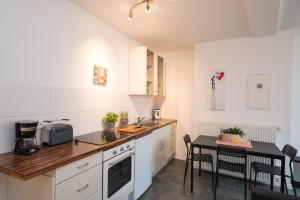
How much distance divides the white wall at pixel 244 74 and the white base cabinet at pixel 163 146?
617 mm

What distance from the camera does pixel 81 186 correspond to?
146 cm

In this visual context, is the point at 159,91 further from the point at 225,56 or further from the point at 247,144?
the point at 247,144

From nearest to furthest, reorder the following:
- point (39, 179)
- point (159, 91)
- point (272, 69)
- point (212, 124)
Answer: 1. point (39, 179)
2. point (272, 69)
3. point (212, 124)
4. point (159, 91)

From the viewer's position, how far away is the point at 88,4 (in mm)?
2055

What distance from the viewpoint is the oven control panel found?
5.78 ft

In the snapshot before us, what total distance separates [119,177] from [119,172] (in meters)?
0.06

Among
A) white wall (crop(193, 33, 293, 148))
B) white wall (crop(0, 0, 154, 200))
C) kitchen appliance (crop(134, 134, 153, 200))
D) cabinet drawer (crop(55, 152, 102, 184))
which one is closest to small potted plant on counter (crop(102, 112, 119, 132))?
white wall (crop(0, 0, 154, 200))

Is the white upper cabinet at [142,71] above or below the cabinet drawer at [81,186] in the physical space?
Result: above

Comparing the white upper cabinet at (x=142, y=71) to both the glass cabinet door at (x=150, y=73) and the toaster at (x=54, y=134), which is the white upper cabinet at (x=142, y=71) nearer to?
the glass cabinet door at (x=150, y=73)

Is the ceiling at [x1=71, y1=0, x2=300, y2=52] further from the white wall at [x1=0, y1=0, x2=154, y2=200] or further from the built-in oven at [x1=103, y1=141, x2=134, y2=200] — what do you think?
the built-in oven at [x1=103, y1=141, x2=134, y2=200]

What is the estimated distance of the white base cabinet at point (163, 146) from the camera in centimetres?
298

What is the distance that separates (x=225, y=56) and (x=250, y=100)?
916 millimetres

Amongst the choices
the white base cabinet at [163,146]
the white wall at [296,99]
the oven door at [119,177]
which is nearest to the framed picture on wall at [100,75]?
the oven door at [119,177]

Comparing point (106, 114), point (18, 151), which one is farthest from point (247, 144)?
point (18, 151)
